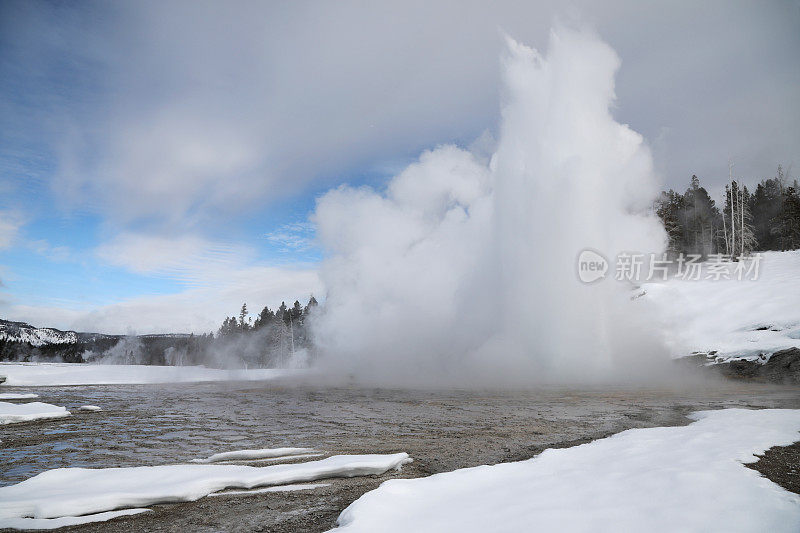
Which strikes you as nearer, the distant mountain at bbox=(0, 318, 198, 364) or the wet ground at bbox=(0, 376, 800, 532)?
the wet ground at bbox=(0, 376, 800, 532)

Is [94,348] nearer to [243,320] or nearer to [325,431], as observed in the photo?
[243,320]

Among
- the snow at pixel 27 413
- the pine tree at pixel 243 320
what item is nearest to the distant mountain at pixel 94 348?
the pine tree at pixel 243 320

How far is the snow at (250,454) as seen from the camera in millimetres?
9953

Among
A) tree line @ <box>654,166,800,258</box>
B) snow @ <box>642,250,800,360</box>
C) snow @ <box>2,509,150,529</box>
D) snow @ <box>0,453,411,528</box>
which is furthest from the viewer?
tree line @ <box>654,166,800,258</box>

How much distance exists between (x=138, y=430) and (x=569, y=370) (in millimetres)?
29049

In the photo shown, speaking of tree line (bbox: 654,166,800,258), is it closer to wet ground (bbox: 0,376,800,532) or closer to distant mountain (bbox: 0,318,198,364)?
wet ground (bbox: 0,376,800,532)

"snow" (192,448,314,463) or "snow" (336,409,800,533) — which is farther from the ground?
"snow" (336,409,800,533)

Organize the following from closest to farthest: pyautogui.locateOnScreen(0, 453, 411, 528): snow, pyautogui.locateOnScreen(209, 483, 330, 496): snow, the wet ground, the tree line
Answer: pyautogui.locateOnScreen(0, 453, 411, 528): snow < the wet ground < pyautogui.locateOnScreen(209, 483, 330, 496): snow < the tree line

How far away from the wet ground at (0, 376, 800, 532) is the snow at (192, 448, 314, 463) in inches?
25.8

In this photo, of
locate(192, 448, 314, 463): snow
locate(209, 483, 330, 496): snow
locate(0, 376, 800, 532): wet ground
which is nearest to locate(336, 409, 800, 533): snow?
locate(0, 376, 800, 532): wet ground

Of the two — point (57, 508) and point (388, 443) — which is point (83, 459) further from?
point (388, 443)

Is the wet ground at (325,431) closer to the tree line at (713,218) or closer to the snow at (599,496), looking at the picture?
the snow at (599,496)

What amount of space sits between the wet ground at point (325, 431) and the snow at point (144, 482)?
0.37 meters

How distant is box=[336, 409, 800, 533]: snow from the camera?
17.5 ft
